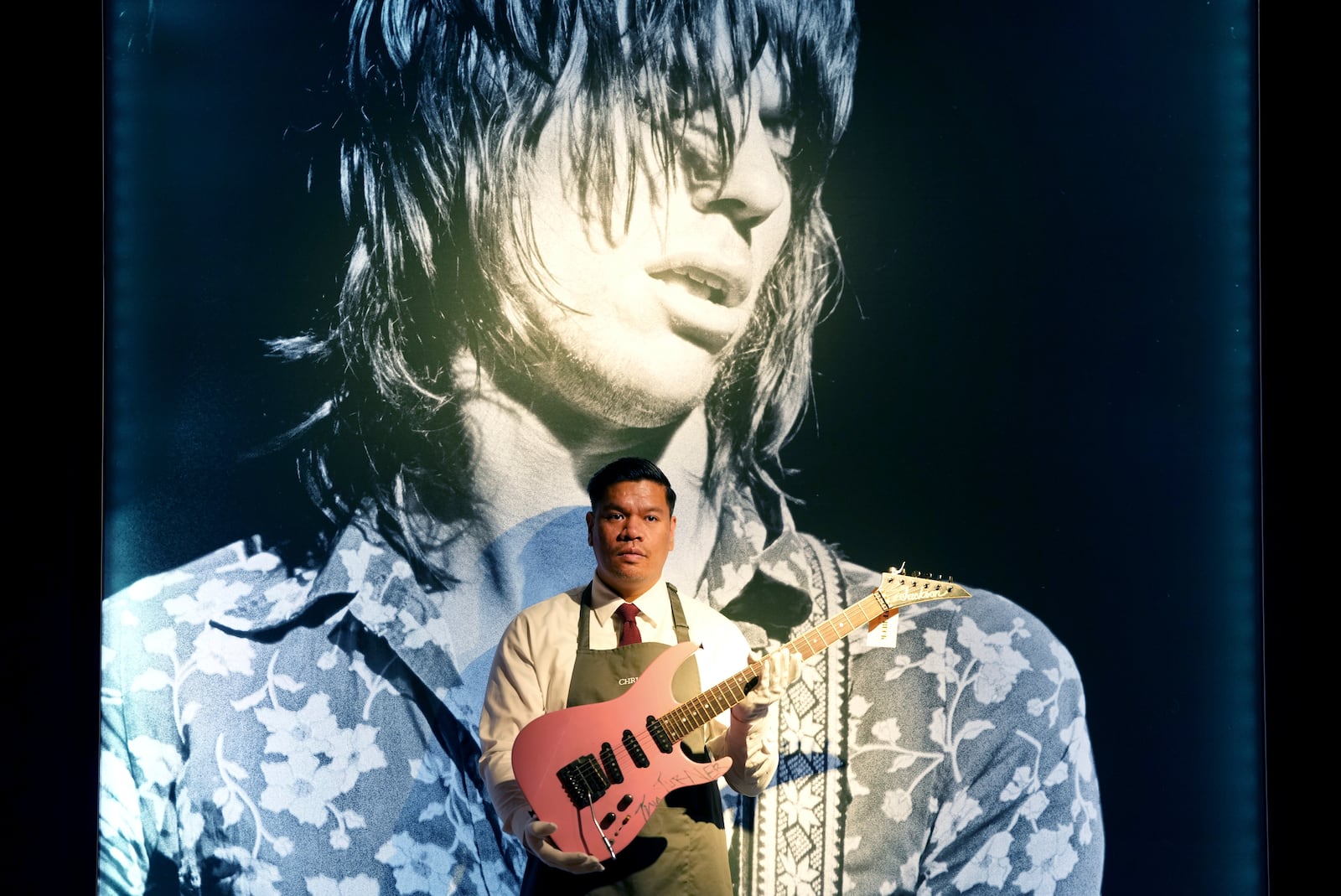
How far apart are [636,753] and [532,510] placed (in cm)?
103

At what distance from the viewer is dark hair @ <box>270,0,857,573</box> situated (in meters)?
3.62

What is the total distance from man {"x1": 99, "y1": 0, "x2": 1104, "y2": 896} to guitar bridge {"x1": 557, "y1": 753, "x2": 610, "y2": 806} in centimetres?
78

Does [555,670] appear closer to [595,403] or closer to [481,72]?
[595,403]

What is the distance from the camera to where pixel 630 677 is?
9.78ft

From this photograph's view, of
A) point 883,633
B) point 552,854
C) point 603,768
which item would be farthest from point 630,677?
point 883,633

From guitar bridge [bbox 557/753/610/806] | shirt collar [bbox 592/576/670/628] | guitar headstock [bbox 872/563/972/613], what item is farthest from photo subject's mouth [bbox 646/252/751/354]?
guitar bridge [bbox 557/753/610/806]

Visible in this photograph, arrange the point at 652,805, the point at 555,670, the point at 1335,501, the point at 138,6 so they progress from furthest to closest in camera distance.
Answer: the point at 138,6, the point at 1335,501, the point at 555,670, the point at 652,805

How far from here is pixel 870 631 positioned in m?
3.08

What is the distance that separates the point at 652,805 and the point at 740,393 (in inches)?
54.3

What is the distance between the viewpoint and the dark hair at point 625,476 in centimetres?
308

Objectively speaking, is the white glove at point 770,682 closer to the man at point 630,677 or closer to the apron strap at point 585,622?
the man at point 630,677

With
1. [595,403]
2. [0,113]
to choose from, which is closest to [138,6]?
[0,113]

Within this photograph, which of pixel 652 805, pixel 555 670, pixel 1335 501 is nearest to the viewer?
pixel 652 805

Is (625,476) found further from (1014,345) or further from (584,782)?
(1014,345)
